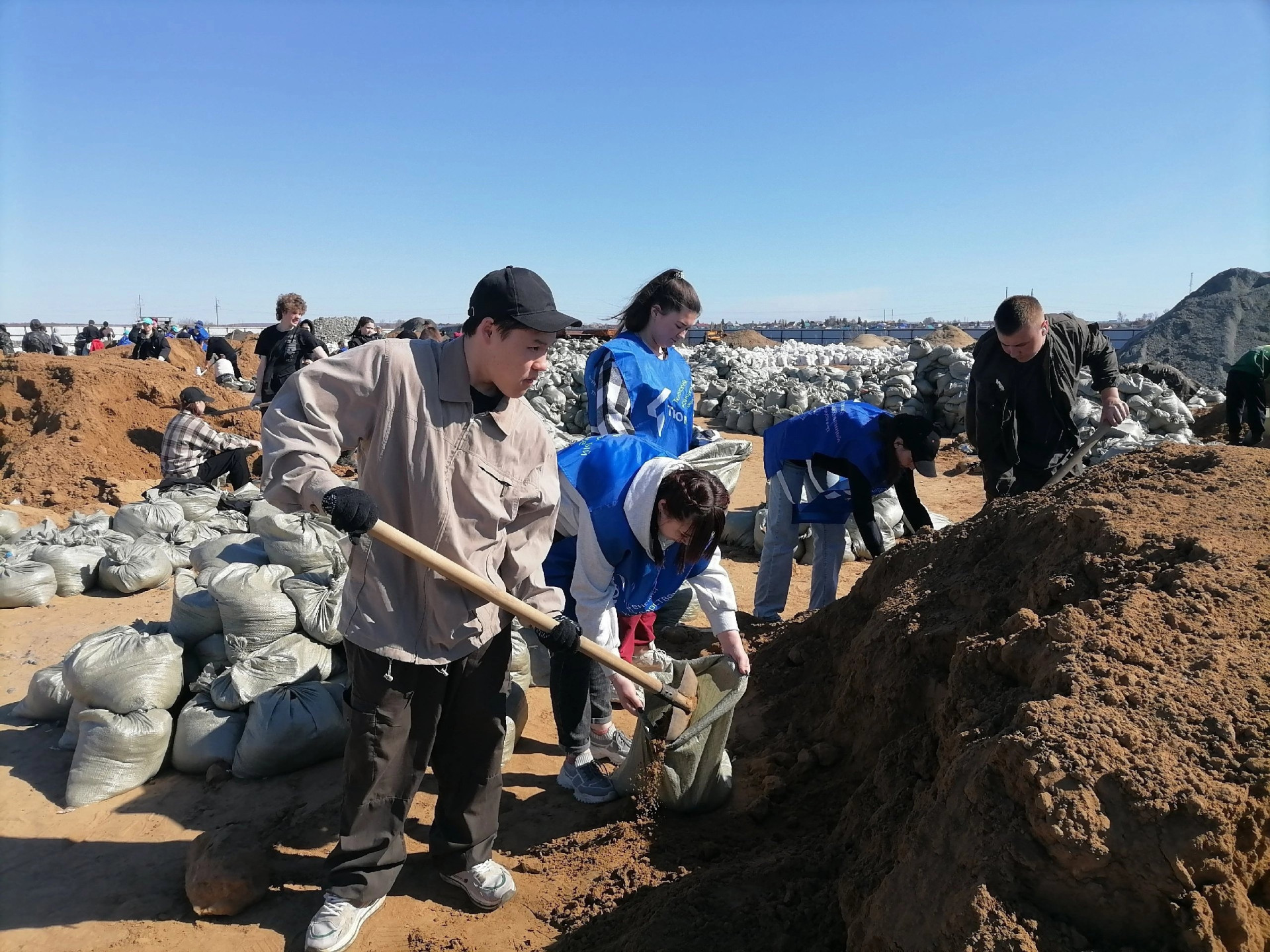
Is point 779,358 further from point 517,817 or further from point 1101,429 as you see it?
point 517,817

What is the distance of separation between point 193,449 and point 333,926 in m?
5.36

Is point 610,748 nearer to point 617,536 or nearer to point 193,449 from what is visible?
point 617,536

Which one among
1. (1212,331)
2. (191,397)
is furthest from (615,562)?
(1212,331)

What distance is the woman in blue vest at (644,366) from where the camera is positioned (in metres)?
3.68

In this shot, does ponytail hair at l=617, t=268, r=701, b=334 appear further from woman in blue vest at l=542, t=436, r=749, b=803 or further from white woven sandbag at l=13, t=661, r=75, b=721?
white woven sandbag at l=13, t=661, r=75, b=721

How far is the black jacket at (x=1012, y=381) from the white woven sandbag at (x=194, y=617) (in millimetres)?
3601

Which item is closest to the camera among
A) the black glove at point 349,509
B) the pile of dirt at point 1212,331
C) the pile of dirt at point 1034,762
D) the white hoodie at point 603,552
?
the pile of dirt at point 1034,762

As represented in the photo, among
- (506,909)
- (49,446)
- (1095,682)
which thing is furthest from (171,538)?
(1095,682)

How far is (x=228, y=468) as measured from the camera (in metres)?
6.86

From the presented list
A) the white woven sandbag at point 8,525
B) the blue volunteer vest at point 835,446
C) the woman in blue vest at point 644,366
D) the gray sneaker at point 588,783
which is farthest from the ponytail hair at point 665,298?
the white woven sandbag at point 8,525

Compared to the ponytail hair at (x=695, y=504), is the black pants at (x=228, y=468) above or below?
below

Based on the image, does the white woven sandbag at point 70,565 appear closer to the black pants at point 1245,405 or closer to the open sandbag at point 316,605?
the open sandbag at point 316,605

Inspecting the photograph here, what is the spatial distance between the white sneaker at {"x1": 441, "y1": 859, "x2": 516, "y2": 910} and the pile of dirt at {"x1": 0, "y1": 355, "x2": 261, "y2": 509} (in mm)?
6409

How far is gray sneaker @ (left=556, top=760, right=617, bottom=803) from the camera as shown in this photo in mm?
2814
